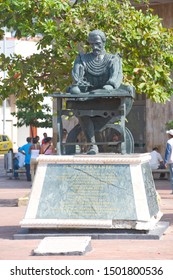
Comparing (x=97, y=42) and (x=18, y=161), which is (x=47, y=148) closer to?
(x=18, y=161)

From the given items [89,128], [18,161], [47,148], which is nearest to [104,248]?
[89,128]

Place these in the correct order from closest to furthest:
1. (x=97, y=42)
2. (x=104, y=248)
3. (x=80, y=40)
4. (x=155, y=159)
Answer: (x=104, y=248)
(x=97, y=42)
(x=80, y=40)
(x=155, y=159)

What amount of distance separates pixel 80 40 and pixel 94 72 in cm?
583

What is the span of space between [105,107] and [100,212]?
1851 mm

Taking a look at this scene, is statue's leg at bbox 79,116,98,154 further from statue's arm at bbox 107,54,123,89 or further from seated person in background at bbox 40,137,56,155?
seated person in background at bbox 40,137,56,155

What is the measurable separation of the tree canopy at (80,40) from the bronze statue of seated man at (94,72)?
523cm

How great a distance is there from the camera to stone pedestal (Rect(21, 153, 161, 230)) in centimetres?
1360

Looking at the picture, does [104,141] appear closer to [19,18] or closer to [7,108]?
[19,18]

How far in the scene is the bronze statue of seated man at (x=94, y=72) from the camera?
14688mm

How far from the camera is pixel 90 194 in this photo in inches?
543

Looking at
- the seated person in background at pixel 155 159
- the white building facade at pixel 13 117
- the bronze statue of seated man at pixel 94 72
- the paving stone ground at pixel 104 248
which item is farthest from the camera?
the white building facade at pixel 13 117

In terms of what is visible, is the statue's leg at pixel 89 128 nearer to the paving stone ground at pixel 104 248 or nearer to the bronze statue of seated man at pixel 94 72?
the bronze statue of seated man at pixel 94 72

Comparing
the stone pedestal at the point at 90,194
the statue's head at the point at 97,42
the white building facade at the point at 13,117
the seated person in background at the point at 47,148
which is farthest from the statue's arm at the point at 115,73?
the white building facade at the point at 13,117

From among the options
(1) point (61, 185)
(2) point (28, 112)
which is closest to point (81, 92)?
(1) point (61, 185)
